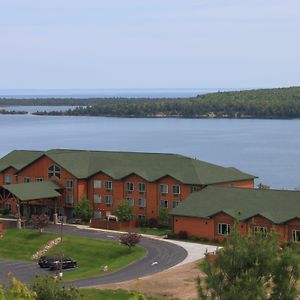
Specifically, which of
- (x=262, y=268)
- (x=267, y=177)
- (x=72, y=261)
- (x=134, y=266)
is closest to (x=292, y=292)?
(x=262, y=268)

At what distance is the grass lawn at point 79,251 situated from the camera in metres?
61.2

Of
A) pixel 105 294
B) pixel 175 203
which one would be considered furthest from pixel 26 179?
pixel 105 294

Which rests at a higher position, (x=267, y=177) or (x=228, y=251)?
(x=228, y=251)

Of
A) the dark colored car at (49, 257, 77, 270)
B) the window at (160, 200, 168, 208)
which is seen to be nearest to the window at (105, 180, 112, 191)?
the window at (160, 200, 168, 208)

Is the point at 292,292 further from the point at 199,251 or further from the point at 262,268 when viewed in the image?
the point at 199,251

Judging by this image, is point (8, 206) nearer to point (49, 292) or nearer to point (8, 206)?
point (8, 206)

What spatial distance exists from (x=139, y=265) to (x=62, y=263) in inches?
239

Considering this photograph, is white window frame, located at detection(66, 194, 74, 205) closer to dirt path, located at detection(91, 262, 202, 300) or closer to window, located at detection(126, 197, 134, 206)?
window, located at detection(126, 197, 134, 206)

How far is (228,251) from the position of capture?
28.1 meters

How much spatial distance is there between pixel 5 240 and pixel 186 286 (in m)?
27.0

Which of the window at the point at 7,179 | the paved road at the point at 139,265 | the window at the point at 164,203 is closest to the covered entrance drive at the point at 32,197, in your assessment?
the window at the point at 7,179

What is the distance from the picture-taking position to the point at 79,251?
66688 millimetres

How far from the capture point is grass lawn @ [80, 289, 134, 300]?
4819 cm

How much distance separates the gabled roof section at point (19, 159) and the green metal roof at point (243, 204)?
78.7 feet
